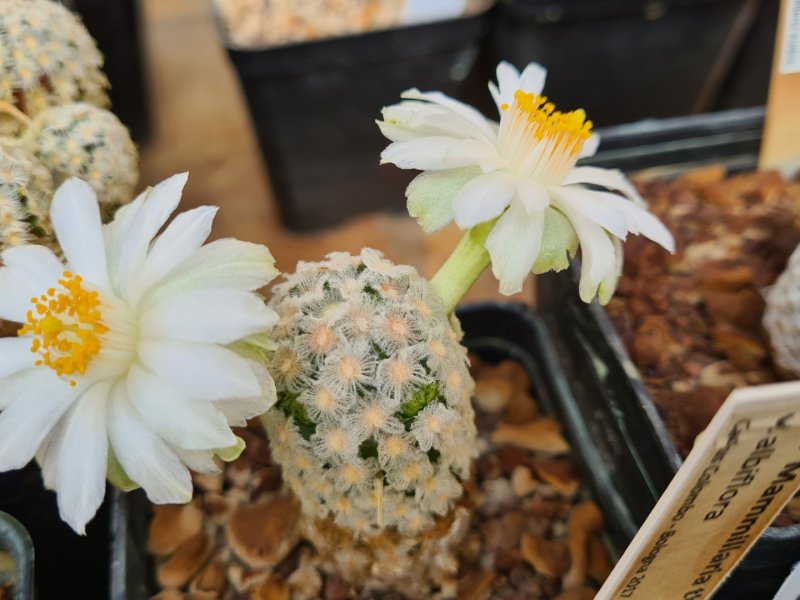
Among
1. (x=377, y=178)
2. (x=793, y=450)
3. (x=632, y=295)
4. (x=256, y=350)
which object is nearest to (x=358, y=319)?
(x=256, y=350)

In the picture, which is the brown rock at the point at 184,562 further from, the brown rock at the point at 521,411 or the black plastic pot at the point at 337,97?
the black plastic pot at the point at 337,97

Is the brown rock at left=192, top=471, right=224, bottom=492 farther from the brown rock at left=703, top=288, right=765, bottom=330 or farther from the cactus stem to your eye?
the brown rock at left=703, top=288, right=765, bottom=330

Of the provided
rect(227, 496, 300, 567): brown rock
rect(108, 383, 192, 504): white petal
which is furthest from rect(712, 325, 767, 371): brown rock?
rect(108, 383, 192, 504): white petal

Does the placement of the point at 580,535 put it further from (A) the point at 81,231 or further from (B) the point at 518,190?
(A) the point at 81,231

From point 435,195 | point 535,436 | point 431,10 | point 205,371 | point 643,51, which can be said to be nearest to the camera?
point 205,371

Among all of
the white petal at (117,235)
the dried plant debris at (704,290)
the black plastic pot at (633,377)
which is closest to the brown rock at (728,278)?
the dried plant debris at (704,290)

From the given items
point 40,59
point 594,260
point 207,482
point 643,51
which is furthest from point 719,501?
point 643,51

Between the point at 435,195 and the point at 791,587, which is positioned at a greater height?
the point at 435,195
